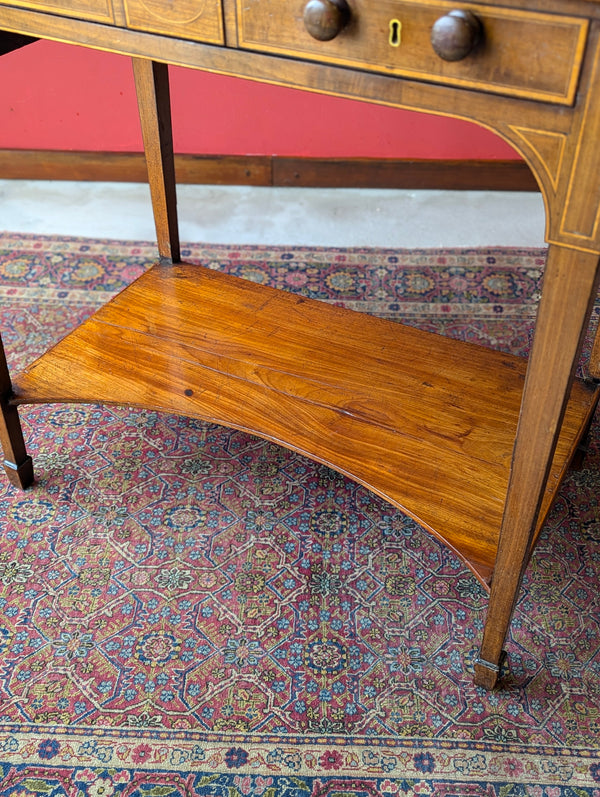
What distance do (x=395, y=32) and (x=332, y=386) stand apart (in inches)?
41.2

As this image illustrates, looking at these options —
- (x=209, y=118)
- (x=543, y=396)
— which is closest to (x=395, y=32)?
(x=543, y=396)

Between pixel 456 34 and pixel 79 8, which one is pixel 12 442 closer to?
pixel 79 8

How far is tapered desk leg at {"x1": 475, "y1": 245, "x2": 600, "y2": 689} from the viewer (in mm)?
1143

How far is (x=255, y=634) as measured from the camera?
183 centimetres

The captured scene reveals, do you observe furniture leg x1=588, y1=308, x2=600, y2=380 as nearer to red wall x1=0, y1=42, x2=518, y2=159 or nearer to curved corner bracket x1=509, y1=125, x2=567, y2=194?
curved corner bracket x1=509, y1=125, x2=567, y2=194

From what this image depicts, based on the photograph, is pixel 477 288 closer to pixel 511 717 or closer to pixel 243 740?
pixel 511 717

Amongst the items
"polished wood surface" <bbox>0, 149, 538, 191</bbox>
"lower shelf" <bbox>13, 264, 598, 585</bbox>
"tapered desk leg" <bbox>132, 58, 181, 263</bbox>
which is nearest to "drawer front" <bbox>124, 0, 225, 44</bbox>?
"tapered desk leg" <bbox>132, 58, 181, 263</bbox>

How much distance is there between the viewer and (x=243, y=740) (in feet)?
5.35

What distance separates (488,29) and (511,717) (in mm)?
1325

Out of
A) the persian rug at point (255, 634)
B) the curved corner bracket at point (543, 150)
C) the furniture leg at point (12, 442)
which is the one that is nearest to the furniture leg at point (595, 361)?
the persian rug at point (255, 634)

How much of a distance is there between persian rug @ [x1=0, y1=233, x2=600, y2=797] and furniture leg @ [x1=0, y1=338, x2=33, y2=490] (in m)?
0.05

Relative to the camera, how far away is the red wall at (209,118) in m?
3.46

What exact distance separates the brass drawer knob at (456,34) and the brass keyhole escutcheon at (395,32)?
0.21 ft

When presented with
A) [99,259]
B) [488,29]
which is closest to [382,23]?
[488,29]
